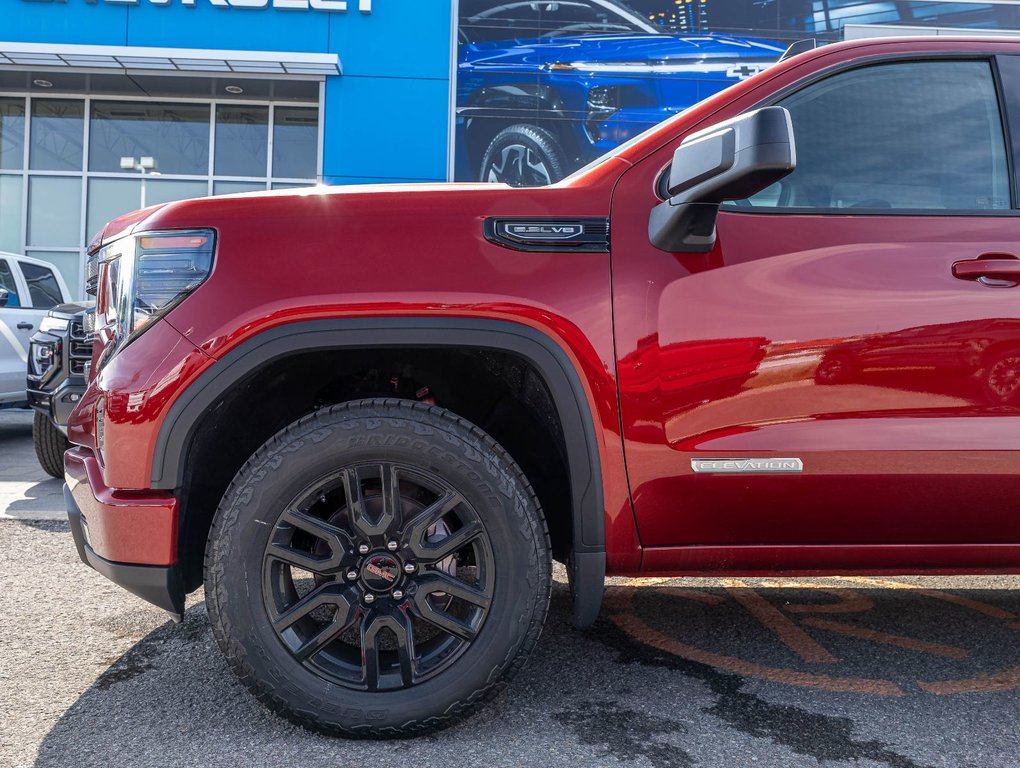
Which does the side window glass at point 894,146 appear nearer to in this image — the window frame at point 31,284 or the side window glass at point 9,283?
the window frame at point 31,284

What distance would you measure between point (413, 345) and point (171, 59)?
1135 cm

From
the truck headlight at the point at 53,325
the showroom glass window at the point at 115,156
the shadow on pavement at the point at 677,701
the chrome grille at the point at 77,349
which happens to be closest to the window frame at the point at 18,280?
the truck headlight at the point at 53,325

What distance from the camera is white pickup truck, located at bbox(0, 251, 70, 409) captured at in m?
7.09

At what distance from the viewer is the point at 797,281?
2084 mm

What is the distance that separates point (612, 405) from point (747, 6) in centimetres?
1176

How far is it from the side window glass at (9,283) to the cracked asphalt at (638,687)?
4.79m

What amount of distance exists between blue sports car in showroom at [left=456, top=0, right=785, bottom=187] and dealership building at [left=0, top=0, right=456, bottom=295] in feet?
1.55

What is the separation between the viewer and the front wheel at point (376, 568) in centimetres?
201

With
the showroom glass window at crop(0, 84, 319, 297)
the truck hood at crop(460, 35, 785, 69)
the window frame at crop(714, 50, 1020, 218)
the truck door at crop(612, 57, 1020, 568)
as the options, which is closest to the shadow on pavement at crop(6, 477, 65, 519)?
the truck door at crop(612, 57, 1020, 568)

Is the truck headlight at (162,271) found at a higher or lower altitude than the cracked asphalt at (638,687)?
higher

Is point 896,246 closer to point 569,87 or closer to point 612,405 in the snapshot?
point 612,405

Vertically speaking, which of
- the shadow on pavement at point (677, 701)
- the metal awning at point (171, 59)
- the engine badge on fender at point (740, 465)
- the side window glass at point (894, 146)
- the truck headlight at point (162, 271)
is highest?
the metal awning at point (171, 59)

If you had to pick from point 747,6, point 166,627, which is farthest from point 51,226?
point 166,627

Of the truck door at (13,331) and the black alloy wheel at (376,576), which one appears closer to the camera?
the black alloy wheel at (376,576)
